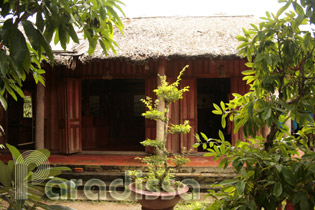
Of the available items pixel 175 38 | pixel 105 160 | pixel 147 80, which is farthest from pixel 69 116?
pixel 175 38

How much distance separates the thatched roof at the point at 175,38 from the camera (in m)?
5.59

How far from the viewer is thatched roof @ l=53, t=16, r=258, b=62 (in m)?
5.59

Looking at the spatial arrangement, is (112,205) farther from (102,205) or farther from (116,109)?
(116,109)

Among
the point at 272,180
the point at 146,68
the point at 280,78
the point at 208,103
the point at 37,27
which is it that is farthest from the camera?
the point at 208,103

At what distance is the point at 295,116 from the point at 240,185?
1.72 ft

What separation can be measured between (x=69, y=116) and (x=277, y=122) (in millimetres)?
5931

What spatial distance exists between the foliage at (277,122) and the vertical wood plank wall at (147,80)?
190 inches

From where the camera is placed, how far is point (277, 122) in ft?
4.73

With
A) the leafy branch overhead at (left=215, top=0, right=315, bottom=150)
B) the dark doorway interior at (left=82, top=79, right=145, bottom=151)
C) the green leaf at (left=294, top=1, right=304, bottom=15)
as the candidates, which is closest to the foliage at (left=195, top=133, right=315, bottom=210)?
the leafy branch overhead at (left=215, top=0, right=315, bottom=150)

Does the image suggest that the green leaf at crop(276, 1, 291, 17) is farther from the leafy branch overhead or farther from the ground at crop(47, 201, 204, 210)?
the ground at crop(47, 201, 204, 210)

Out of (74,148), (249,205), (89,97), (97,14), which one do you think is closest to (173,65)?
(74,148)

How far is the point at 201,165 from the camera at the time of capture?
17.5ft

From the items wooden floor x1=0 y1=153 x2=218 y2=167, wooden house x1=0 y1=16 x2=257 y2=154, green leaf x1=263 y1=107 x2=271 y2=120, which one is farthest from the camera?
wooden house x1=0 y1=16 x2=257 y2=154

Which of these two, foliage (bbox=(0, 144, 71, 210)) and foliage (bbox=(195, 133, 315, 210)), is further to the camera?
foliage (bbox=(195, 133, 315, 210))
